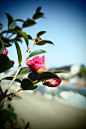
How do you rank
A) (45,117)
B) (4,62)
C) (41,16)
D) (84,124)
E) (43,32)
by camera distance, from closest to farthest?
(4,62)
(43,32)
(41,16)
(84,124)
(45,117)

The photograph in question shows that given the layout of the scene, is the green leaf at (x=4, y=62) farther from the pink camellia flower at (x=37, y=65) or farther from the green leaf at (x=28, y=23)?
the green leaf at (x=28, y=23)

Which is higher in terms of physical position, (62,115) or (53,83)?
(53,83)

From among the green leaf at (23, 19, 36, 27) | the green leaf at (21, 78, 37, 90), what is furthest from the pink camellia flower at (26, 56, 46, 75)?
the green leaf at (23, 19, 36, 27)

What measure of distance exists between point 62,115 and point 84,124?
84cm

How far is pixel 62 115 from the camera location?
125 inches

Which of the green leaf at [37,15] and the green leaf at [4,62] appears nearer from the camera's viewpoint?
the green leaf at [4,62]

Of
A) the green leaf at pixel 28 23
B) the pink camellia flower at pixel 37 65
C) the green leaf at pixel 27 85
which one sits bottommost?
the green leaf at pixel 27 85

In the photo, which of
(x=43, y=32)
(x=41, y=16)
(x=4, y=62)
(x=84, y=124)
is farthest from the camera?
(x=84, y=124)

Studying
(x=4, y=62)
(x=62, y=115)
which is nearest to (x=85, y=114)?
(x=62, y=115)

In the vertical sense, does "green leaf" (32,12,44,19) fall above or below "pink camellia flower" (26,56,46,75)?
above

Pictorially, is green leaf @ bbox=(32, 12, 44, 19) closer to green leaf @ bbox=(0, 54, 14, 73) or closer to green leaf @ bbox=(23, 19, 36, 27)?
green leaf @ bbox=(23, 19, 36, 27)

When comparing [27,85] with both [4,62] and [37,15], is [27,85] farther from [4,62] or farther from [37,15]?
[37,15]

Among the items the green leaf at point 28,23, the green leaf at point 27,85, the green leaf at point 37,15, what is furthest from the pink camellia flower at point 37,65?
the green leaf at point 37,15

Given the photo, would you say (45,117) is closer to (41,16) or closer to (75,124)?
(75,124)
